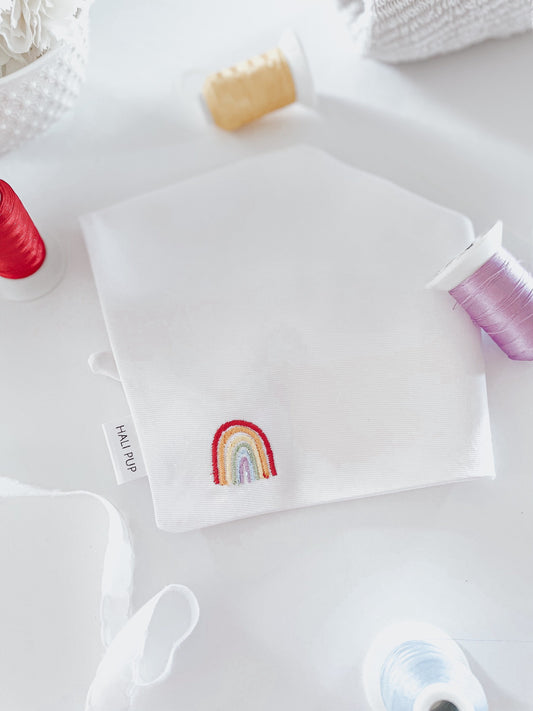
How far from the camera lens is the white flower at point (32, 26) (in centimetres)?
58

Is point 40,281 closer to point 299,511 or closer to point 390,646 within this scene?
point 299,511

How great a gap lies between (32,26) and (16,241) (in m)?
0.19

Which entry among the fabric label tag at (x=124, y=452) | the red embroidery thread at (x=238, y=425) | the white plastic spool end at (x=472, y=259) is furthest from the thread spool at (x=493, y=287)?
the fabric label tag at (x=124, y=452)

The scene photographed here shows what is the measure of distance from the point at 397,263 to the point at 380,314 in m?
0.06

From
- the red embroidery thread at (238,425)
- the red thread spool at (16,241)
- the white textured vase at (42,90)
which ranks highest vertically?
the white textured vase at (42,90)

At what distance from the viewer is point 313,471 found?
721 millimetres

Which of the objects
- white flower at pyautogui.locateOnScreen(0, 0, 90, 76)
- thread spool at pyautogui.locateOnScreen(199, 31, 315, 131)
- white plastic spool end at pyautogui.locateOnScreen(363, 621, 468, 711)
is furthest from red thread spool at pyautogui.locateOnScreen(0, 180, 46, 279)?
white plastic spool end at pyautogui.locateOnScreen(363, 621, 468, 711)

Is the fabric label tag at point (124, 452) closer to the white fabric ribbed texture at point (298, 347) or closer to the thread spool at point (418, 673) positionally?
the white fabric ribbed texture at point (298, 347)

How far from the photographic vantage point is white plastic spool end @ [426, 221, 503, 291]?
0.65 meters

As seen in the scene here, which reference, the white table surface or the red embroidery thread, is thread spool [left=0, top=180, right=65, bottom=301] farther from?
the red embroidery thread

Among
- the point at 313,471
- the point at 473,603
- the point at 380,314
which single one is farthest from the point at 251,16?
the point at 473,603

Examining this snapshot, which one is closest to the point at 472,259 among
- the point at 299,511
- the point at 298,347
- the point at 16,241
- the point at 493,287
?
the point at 493,287

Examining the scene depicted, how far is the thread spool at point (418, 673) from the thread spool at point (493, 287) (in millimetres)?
309

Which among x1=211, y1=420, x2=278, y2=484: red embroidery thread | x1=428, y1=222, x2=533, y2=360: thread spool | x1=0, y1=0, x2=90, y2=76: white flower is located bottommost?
x1=211, y1=420, x2=278, y2=484: red embroidery thread
